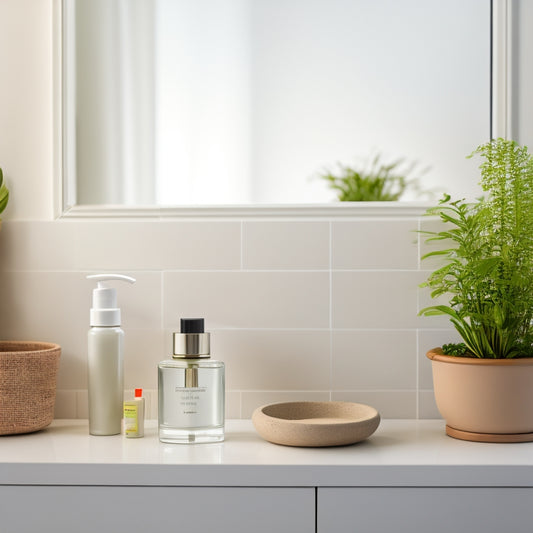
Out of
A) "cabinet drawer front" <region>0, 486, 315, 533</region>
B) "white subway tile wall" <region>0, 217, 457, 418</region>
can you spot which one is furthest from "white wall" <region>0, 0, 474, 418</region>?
"cabinet drawer front" <region>0, 486, 315, 533</region>

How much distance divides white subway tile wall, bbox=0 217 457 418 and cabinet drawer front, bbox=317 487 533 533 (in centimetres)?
35

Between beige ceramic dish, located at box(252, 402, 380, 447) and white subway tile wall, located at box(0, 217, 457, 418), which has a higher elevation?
white subway tile wall, located at box(0, 217, 457, 418)

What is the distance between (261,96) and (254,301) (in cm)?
39

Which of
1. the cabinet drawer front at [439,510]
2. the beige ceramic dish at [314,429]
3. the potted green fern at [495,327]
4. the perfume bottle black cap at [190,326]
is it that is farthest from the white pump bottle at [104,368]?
the potted green fern at [495,327]

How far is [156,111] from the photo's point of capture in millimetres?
1245

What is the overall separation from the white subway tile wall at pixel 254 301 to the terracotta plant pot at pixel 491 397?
0.64ft

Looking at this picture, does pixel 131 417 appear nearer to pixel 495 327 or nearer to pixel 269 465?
pixel 269 465

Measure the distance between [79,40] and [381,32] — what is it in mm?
Result: 569

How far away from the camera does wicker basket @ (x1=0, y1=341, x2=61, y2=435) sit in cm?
103

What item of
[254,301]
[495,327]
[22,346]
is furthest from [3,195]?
[495,327]

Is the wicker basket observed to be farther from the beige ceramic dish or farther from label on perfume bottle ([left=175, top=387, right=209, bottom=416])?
the beige ceramic dish

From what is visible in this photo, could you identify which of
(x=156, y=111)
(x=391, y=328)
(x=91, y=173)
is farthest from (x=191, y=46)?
(x=391, y=328)

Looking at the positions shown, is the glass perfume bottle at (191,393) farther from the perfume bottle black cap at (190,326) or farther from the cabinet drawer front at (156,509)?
the cabinet drawer front at (156,509)

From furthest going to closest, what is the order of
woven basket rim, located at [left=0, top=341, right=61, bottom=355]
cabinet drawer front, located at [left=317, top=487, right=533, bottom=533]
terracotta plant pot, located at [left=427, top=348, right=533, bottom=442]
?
1. woven basket rim, located at [left=0, top=341, right=61, bottom=355]
2. terracotta plant pot, located at [left=427, top=348, right=533, bottom=442]
3. cabinet drawer front, located at [left=317, top=487, right=533, bottom=533]
